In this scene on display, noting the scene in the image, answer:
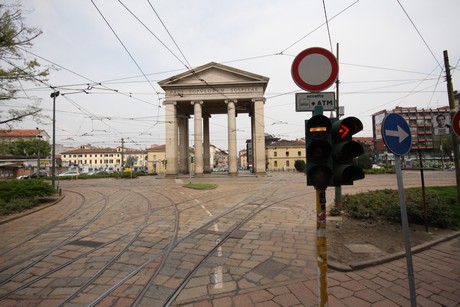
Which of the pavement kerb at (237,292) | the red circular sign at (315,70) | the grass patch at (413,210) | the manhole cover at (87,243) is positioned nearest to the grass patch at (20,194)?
the manhole cover at (87,243)

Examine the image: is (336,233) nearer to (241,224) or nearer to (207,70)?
(241,224)

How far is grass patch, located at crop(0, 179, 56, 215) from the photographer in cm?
958

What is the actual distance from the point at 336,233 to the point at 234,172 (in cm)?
2617

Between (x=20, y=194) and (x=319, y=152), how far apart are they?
44.1 feet

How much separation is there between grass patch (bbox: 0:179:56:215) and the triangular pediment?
2378 centimetres

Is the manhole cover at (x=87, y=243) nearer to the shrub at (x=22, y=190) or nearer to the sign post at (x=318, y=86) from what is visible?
the sign post at (x=318, y=86)

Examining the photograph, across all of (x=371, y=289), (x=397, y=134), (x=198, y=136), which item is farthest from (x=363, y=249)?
(x=198, y=136)

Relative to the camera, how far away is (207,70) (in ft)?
109

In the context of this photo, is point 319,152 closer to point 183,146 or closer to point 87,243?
point 87,243

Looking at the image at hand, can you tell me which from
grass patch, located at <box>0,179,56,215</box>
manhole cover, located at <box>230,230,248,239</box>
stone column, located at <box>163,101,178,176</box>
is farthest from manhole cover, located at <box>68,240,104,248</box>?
stone column, located at <box>163,101,178,176</box>

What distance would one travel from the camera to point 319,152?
2.52 m

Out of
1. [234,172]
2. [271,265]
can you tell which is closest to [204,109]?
[234,172]

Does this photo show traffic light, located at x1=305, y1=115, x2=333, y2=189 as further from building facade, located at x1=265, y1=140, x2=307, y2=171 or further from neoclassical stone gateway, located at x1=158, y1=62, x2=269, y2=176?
building facade, located at x1=265, y1=140, x2=307, y2=171

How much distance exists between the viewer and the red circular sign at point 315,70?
2939 millimetres
